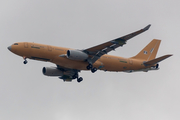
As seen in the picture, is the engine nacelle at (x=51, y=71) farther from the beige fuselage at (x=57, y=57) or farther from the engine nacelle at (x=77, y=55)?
the engine nacelle at (x=77, y=55)

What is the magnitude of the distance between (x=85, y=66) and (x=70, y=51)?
16.1 ft

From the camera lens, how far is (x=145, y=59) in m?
65.8

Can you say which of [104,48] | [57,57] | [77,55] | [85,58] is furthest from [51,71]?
[104,48]

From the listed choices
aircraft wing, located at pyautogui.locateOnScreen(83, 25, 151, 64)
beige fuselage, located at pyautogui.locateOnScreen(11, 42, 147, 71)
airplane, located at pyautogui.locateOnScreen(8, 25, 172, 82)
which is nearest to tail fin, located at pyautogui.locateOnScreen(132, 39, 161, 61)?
airplane, located at pyautogui.locateOnScreen(8, 25, 172, 82)

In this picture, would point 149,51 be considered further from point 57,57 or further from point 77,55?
point 57,57

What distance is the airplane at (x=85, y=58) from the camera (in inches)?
2160

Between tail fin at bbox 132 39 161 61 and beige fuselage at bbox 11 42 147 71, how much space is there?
211 inches

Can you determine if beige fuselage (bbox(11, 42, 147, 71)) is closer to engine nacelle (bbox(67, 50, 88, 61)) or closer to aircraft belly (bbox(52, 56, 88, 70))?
aircraft belly (bbox(52, 56, 88, 70))

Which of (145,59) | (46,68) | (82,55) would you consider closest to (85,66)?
(82,55)

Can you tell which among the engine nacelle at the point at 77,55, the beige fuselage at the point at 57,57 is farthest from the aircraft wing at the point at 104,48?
the beige fuselage at the point at 57,57

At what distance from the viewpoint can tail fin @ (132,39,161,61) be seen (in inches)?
2593

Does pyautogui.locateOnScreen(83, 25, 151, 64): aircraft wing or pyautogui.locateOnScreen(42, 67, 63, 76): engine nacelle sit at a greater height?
pyautogui.locateOnScreen(83, 25, 151, 64): aircraft wing

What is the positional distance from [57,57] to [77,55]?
3158 millimetres

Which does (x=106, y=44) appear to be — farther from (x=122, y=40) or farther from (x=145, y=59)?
(x=145, y=59)
